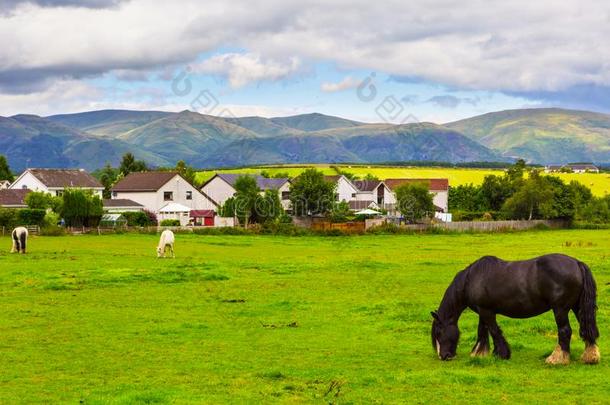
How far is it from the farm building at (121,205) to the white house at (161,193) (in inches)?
61.3

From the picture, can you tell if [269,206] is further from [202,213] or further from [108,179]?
[108,179]

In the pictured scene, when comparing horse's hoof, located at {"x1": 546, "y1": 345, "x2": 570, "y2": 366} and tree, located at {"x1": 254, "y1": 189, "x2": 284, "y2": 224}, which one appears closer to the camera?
horse's hoof, located at {"x1": 546, "y1": 345, "x2": 570, "y2": 366}

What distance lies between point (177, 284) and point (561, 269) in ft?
62.6

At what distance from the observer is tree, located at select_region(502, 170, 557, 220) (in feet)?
308

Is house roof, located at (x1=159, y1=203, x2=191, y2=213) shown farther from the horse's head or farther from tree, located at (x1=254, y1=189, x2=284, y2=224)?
the horse's head

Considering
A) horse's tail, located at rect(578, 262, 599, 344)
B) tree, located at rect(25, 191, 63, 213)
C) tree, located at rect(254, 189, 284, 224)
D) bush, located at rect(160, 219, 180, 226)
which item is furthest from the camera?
tree, located at rect(254, 189, 284, 224)

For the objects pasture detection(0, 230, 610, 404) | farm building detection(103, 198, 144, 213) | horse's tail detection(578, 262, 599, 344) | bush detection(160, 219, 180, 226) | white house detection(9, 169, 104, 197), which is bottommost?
pasture detection(0, 230, 610, 404)

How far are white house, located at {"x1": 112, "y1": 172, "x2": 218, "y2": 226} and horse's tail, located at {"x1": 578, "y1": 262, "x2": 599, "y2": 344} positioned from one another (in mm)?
84080

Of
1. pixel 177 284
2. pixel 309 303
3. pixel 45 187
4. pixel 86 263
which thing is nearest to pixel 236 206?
pixel 45 187

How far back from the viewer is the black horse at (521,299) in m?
14.6

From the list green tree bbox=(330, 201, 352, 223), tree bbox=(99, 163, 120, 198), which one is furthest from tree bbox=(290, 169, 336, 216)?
tree bbox=(99, 163, 120, 198)

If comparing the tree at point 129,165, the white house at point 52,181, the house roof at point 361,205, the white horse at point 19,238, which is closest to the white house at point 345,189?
the house roof at point 361,205

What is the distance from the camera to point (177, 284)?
30.5m

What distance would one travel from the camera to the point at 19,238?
44.3 metres
